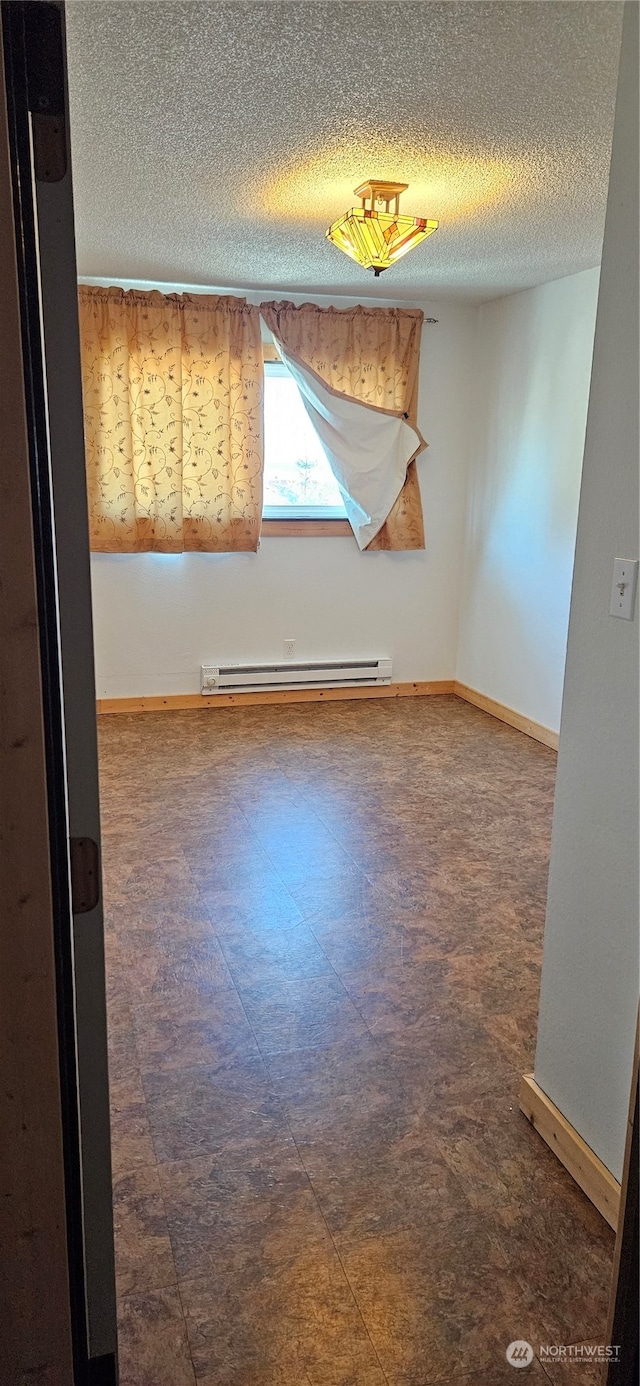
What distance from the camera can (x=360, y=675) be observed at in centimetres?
555

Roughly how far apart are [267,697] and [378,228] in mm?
2990

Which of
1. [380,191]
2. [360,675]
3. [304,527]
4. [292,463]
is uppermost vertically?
[380,191]

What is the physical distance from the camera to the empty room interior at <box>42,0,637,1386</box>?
5.47 ft

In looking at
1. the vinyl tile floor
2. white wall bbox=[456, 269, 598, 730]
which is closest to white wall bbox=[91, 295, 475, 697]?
white wall bbox=[456, 269, 598, 730]

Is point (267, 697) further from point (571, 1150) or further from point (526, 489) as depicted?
point (571, 1150)

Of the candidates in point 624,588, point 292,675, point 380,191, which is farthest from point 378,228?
point 292,675

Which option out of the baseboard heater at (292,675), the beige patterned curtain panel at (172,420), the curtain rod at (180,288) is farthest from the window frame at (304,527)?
the baseboard heater at (292,675)

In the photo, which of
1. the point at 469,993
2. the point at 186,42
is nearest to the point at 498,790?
the point at 469,993

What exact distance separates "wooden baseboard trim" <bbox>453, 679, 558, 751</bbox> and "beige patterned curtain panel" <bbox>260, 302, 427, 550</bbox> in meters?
1.07

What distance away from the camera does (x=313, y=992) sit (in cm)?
252

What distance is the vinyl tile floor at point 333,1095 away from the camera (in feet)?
5.08

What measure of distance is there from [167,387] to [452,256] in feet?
5.53

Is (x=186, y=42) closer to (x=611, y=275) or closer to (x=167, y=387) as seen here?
(x=611, y=275)

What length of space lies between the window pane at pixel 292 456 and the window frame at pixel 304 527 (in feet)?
0.30
